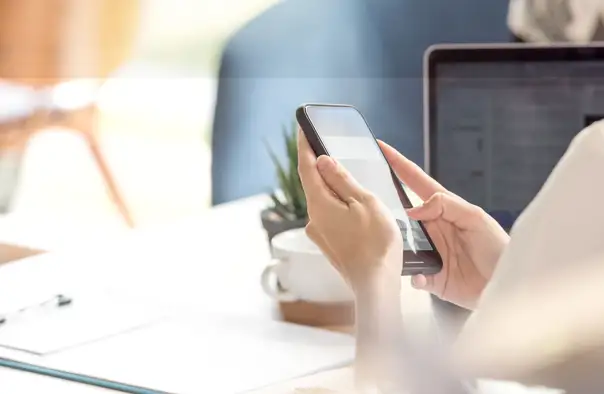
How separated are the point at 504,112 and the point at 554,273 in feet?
0.80

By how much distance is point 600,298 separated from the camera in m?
0.39

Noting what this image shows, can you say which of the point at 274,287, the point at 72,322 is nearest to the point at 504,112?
the point at 274,287

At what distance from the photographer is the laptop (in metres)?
0.58

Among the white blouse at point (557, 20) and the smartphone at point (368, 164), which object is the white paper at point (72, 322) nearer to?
the smartphone at point (368, 164)

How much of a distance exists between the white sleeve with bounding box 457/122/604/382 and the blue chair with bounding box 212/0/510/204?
0.29m

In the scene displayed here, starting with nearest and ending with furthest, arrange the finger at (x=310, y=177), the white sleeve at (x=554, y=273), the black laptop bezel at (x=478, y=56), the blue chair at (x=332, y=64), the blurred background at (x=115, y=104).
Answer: the white sleeve at (x=554, y=273) < the finger at (x=310, y=177) < the black laptop bezel at (x=478, y=56) < the blue chair at (x=332, y=64) < the blurred background at (x=115, y=104)

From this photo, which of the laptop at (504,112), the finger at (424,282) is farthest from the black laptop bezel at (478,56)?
the finger at (424,282)

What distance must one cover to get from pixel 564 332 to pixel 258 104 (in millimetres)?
482

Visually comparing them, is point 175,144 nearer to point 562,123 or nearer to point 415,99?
point 415,99

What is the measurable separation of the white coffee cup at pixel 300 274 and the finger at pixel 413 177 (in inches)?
3.2

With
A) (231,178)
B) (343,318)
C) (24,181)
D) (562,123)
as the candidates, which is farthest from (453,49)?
(24,181)

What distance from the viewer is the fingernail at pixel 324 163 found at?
0.47 meters

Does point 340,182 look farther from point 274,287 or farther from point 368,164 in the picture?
point 274,287

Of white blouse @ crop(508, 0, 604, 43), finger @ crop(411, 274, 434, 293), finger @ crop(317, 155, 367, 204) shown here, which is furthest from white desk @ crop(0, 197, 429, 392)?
white blouse @ crop(508, 0, 604, 43)
